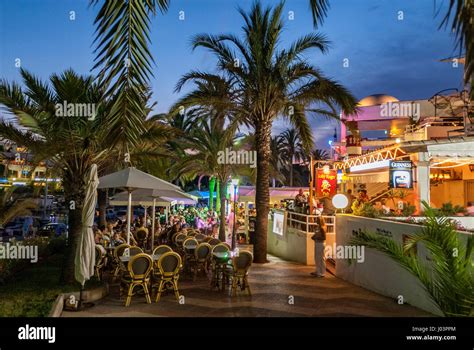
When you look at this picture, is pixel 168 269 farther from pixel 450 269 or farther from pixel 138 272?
pixel 450 269

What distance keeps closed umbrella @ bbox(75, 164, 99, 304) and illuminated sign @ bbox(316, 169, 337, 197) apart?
38.0 feet

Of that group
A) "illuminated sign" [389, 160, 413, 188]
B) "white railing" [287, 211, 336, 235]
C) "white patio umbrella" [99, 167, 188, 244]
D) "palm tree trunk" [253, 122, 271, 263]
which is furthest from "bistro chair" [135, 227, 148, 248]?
"illuminated sign" [389, 160, 413, 188]

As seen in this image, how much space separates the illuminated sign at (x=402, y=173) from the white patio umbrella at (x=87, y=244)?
9.34 meters

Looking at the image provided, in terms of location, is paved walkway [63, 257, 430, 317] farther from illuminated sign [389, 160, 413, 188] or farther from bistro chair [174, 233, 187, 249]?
illuminated sign [389, 160, 413, 188]

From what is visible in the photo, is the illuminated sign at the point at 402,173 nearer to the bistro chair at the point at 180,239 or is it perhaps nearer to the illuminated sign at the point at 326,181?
the illuminated sign at the point at 326,181

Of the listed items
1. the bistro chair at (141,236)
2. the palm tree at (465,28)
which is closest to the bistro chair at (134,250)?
the bistro chair at (141,236)

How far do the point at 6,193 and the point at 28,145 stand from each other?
1754mm

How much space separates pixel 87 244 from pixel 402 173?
9804 mm

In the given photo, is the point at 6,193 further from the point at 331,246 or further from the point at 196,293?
the point at 331,246

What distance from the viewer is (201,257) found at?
1052cm

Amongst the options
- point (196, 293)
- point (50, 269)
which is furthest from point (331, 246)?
point (50, 269)

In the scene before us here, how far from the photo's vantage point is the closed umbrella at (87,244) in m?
7.41

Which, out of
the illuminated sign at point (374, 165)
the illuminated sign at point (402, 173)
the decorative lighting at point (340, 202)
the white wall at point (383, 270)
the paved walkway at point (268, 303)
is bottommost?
the paved walkway at point (268, 303)

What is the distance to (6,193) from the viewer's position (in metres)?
10.2
